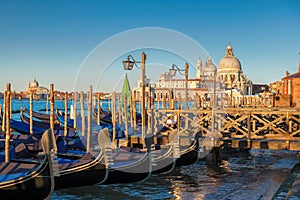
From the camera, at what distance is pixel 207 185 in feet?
24.5

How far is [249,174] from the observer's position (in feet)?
27.6

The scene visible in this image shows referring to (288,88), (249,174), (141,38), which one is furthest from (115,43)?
(288,88)

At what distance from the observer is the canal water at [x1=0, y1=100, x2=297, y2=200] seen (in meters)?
6.79

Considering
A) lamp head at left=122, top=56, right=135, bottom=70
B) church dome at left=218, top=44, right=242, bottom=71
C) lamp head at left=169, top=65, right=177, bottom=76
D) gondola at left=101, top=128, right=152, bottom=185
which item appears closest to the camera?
gondola at left=101, top=128, right=152, bottom=185

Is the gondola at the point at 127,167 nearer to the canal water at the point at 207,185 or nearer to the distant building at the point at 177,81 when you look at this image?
the canal water at the point at 207,185

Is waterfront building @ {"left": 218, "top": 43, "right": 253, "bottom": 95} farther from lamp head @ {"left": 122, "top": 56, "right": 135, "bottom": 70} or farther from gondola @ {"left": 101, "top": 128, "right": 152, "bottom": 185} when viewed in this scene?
gondola @ {"left": 101, "top": 128, "right": 152, "bottom": 185}

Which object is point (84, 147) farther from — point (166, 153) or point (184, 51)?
point (184, 51)

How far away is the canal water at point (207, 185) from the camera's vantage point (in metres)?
6.79

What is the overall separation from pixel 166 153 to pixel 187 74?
4.08 meters

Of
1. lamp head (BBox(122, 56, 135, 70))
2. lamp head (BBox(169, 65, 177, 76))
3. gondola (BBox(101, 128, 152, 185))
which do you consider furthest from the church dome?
gondola (BBox(101, 128, 152, 185))

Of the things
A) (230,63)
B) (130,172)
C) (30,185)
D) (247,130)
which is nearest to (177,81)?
(247,130)

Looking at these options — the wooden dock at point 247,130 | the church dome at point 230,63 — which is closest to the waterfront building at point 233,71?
the church dome at point 230,63

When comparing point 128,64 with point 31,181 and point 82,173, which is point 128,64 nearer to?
point 82,173

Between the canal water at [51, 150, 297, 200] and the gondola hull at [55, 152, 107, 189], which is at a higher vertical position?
the gondola hull at [55, 152, 107, 189]
